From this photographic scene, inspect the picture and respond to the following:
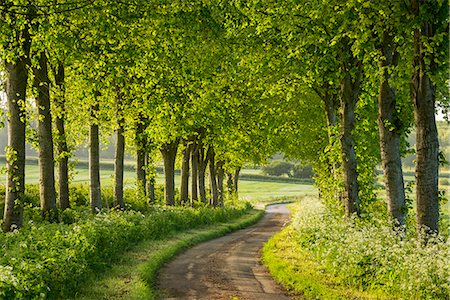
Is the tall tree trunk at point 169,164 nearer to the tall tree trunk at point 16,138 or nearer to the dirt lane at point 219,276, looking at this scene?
the dirt lane at point 219,276

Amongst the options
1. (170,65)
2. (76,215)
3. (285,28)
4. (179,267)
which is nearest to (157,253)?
(179,267)

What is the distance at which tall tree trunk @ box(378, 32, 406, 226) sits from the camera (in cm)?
1773

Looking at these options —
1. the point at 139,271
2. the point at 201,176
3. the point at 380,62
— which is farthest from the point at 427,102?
the point at 201,176

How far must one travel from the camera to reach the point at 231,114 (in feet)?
98.4

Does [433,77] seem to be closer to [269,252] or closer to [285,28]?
[285,28]

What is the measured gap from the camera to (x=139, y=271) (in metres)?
17.2

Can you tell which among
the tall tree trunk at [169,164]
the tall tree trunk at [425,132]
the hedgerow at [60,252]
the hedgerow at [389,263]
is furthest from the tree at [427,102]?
the tall tree trunk at [169,164]

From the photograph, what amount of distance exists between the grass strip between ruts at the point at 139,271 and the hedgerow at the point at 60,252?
44cm

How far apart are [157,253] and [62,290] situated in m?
8.52

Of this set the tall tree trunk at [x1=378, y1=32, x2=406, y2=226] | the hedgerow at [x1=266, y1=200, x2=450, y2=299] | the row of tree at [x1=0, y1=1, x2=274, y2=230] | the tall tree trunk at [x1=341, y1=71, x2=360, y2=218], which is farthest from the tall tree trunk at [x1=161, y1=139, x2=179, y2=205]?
the tall tree trunk at [x1=378, y1=32, x2=406, y2=226]

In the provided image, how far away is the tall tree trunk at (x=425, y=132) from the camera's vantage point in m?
13.9

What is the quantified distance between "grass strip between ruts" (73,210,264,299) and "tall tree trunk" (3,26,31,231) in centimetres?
403

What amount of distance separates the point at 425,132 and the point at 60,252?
10864mm

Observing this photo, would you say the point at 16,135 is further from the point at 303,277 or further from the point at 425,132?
the point at 425,132
